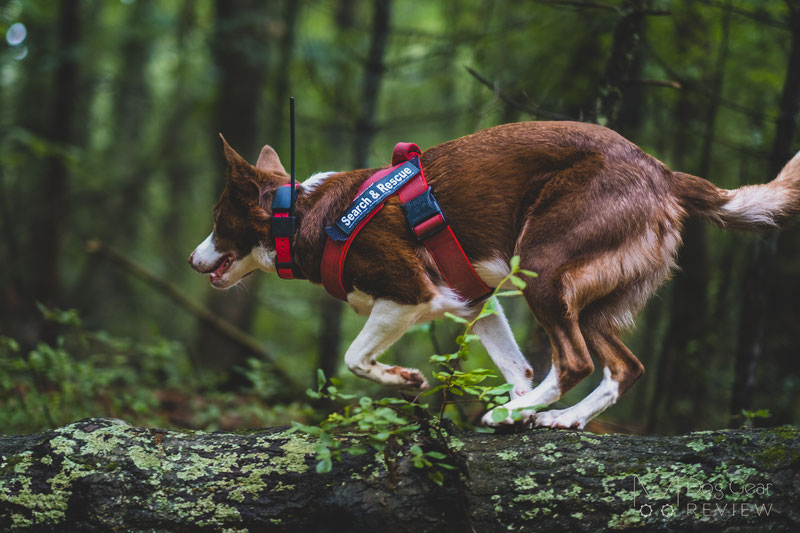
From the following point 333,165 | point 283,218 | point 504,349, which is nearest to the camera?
point 283,218

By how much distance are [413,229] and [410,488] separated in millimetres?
1416

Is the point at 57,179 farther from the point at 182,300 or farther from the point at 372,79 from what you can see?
the point at 372,79

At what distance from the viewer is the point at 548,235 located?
3131mm

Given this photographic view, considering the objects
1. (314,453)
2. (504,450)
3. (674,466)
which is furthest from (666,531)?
(314,453)

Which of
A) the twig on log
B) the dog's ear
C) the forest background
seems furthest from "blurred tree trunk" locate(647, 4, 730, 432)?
the dog's ear

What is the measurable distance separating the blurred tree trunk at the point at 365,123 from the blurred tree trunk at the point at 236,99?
4.61 ft

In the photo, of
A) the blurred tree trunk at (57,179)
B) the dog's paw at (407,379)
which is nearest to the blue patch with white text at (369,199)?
the dog's paw at (407,379)

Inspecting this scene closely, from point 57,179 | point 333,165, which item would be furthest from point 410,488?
point 333,165

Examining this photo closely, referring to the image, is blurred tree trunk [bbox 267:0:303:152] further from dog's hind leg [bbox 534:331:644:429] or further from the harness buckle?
dog's hind leg [bbox 534:331:644:429]

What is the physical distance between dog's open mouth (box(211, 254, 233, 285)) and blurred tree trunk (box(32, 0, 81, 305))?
6385 millimetres

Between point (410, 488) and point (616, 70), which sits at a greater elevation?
point (616, 70)

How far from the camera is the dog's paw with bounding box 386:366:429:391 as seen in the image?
11.5 ft

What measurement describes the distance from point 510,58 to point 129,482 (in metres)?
6.71

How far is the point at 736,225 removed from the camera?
3307 millimetres
